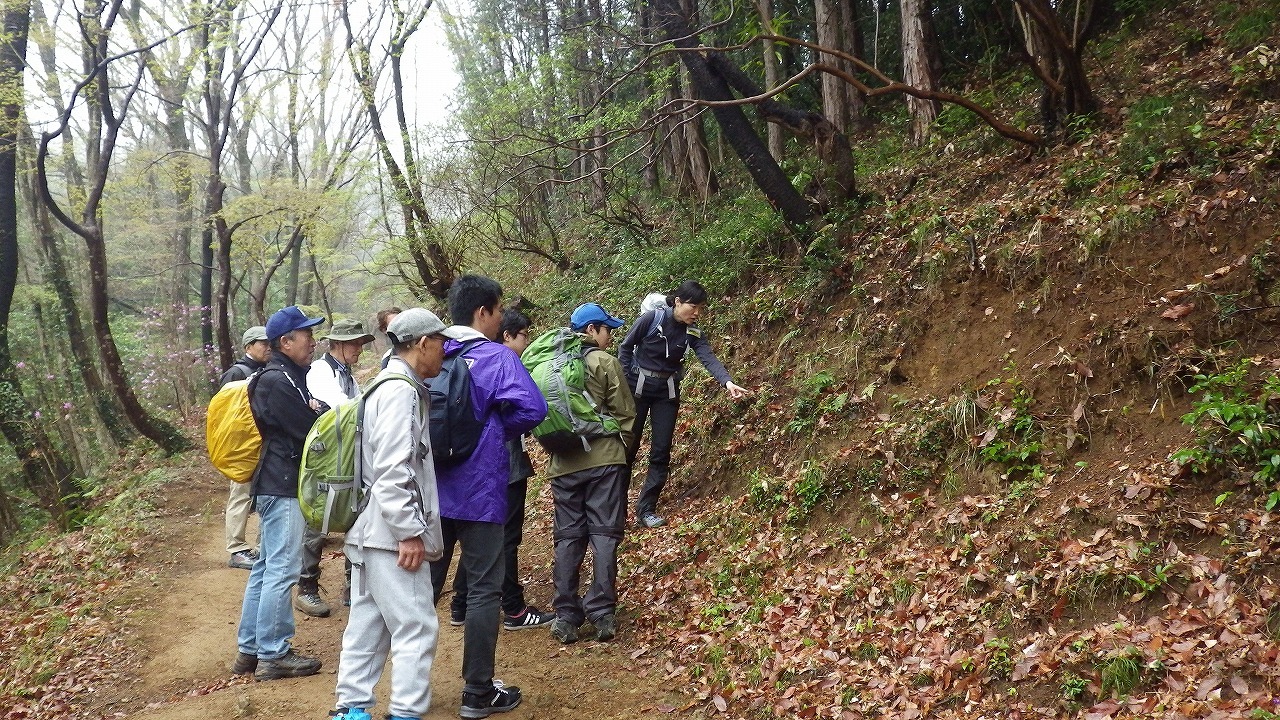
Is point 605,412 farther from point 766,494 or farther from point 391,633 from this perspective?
point 391,633

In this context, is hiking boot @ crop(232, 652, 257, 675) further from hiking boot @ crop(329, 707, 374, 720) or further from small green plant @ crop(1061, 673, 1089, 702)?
small green plant @ crop(1061, 673, 1089, 702)

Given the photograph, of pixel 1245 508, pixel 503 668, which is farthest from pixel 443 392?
pixel 1245 508

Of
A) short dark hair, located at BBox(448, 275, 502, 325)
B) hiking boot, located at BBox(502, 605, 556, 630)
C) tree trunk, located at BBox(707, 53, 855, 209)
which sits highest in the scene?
tree trunk, located at BBox(707, 53, 855, 209)

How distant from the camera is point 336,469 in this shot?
409 centimetres

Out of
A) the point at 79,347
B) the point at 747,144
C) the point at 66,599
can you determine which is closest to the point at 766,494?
the point at 747,144

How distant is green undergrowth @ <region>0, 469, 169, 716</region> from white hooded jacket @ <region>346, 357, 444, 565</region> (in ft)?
12.4

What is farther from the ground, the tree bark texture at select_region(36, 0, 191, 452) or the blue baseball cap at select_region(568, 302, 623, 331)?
the tree bark texture at select_region(36, 0, 191, 452)

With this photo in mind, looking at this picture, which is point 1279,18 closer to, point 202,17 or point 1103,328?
point 1103,328

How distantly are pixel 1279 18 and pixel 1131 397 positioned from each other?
4.79 m

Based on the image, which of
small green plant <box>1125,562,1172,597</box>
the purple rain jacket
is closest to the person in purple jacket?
the purple rain jacket

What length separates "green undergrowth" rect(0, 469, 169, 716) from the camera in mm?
6266

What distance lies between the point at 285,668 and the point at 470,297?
2.76 m

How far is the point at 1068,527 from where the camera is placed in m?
4.64

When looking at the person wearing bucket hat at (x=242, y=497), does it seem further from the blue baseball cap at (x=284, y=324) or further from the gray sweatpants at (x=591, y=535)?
the gray sweatpants at (x=591, y=535)
